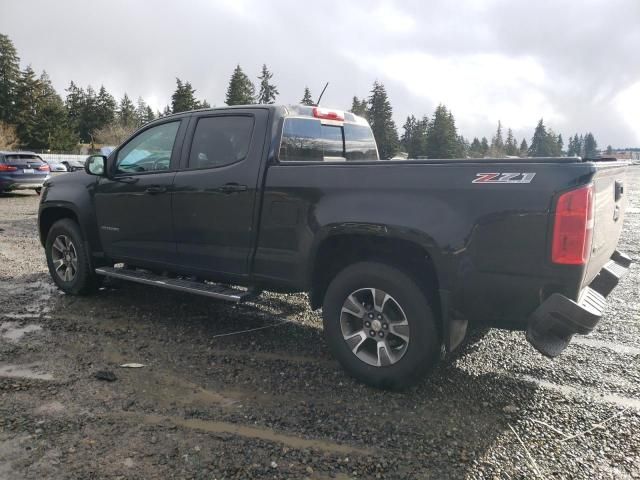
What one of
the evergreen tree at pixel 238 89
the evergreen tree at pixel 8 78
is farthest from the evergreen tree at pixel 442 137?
the evergreen tree at pixel 8 78

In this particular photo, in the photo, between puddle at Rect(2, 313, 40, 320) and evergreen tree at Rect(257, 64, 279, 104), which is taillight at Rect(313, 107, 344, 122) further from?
evergreen tree at Rect(257, 64, 279, 104)

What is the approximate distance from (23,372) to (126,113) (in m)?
106

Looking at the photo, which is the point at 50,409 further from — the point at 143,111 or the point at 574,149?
the point at 143,111

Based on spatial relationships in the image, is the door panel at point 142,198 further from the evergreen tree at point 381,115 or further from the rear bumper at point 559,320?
the evergreen tree at point 381,115

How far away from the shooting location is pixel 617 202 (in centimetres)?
367

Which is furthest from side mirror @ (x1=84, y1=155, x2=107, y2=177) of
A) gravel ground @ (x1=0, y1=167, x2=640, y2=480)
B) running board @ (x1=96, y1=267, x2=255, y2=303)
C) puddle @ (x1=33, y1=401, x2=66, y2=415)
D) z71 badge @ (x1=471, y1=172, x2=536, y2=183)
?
z71 badge @ (x1=471, y1=172, x2=536, y2=183)

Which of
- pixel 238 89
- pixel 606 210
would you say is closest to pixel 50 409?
pixel 606 210

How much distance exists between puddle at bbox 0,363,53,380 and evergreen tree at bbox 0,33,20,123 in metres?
72.6

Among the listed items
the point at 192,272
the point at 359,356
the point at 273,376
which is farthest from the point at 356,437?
the point at 192,272

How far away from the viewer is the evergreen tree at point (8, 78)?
6494cm

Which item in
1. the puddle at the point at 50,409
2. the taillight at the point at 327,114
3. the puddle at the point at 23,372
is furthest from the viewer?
the taillight at the point at 327,114

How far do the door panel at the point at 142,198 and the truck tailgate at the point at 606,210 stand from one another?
137 inches

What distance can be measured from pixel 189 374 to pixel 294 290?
3.34 ft

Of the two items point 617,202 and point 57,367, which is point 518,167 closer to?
point 617,202
